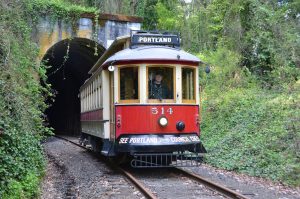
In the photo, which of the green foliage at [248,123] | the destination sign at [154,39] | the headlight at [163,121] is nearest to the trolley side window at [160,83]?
the headlight at [163,121]

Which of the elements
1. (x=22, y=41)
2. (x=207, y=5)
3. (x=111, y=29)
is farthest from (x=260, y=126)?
(x=207, y=5)

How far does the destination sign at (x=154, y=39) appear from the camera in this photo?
1174 centimetres

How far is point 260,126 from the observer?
44.5ft

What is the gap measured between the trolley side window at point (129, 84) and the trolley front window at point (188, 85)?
1.16 m

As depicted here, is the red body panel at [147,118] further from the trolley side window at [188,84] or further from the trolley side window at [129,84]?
the trolley side window at [188,84]

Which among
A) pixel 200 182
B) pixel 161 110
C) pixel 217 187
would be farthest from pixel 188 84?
pixel 217 187

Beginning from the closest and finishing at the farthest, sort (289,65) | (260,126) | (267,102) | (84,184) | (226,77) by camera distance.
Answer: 1. (84,184)
2. (260,126)
3. (267,102)
4. (289,65)
5. (226,77)

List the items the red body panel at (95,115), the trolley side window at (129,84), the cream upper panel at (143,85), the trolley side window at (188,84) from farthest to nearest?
the red body panel at (95,115) → the trolley side window at (188,84) → the trolley side window at (129,84) → the cream upper panel at (143,85)

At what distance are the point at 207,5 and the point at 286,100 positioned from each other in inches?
503

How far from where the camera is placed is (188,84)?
11.2m

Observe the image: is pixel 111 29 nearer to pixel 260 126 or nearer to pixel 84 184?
pixel 260 126

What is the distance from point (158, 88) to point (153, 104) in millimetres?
445

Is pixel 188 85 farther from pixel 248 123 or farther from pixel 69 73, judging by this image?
pixel 69 73

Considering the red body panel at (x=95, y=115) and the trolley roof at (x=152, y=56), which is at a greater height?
the trolley roof at (x=152, y=56)
